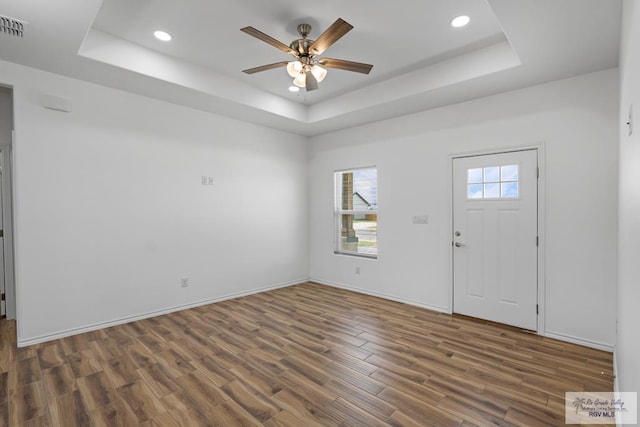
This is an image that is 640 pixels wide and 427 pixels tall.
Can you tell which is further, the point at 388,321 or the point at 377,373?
the point at 388,321

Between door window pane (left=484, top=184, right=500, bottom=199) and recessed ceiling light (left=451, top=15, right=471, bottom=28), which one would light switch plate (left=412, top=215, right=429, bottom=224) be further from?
recessed ceiling light (left=451, top=15, right=471, bottom=28)

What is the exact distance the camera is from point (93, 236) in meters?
3.52

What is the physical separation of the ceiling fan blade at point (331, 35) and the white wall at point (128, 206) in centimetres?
235

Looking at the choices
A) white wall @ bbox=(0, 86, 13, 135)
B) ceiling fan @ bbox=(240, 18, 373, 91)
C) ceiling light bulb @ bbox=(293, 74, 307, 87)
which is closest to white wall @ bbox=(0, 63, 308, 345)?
white wall @ bbox=(0, 86, 13, 135)

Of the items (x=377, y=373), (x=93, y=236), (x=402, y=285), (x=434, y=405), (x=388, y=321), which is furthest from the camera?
(x=402, y=285)

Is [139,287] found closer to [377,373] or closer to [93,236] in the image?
[93,236]

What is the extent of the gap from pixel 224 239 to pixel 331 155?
2311mm

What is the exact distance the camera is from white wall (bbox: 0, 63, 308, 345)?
317 centimetres

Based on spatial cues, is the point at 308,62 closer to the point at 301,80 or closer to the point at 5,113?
the point at 301,80

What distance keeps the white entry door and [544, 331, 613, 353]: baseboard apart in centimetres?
18

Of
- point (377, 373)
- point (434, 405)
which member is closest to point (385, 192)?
point (377, 373)

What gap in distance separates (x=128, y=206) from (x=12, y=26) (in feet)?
6.26

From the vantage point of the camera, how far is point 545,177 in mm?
3373

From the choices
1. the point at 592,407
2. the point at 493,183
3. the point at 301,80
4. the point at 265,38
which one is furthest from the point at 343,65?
the point at 592,407
